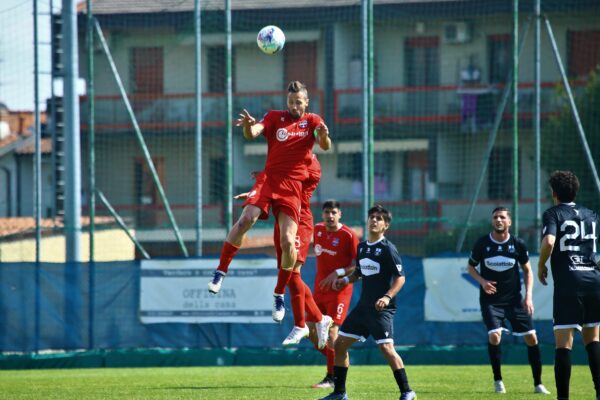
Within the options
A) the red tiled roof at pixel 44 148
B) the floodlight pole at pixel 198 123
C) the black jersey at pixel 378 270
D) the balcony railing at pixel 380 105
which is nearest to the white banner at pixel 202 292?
the floodlight pole at pixel 198 123

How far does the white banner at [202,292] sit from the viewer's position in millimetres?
16938

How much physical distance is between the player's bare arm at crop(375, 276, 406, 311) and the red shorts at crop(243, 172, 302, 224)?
1.27 m

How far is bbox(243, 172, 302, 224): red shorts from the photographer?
33.9ft

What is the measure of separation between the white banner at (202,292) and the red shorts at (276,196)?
256 inches

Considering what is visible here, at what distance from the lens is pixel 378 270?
1022cm

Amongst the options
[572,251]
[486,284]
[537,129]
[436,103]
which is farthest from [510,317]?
[436,103]

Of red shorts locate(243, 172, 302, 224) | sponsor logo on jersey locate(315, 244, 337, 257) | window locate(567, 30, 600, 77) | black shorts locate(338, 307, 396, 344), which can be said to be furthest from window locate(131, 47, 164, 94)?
black shorts locate(338, 307, 396, 344)

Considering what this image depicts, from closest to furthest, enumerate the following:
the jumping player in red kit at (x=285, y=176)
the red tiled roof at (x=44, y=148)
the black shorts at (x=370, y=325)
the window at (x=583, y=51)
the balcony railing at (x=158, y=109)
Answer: the black shorts at (x=370, y=325)
the jumping player in red kit at (x=285, y=176)
the red tiled roof at (x=44, y=148)
the balcony railing at (x=158, y=109)
the window at (x=583, y=51)

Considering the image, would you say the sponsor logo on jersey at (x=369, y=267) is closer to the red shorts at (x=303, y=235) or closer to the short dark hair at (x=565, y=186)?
the red shorts at (x=303, y=235)

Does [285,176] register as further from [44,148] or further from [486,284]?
[44,148]

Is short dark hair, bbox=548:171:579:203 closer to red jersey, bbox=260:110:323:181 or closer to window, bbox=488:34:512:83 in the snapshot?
red jersey, bbox=260:110:323:181

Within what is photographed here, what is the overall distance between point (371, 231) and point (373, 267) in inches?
14.9

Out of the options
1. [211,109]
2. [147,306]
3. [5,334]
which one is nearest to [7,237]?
[5,334]

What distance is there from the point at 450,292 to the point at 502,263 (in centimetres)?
438
